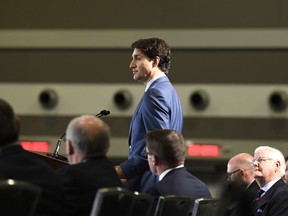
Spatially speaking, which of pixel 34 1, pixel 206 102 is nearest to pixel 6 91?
pixel 34 1

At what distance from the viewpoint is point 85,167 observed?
3.41 meters

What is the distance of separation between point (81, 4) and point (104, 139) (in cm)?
768

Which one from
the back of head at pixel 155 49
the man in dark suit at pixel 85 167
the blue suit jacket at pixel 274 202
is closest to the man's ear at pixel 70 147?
the man in dark suit at pixel 85 167

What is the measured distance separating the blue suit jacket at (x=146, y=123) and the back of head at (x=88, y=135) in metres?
1.03

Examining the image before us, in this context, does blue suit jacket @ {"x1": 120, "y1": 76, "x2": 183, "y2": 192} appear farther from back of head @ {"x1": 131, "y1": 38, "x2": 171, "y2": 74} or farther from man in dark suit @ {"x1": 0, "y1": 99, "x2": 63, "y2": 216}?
man in dark suit @ {"x1": 0, "y1": 99, "x2": 63, "y2": 216}

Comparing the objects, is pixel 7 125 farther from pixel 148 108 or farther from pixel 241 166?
Answer: pixel 241 166

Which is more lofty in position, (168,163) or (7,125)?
(7,125)

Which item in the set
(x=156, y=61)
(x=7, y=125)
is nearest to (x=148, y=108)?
(x=156, y=61)

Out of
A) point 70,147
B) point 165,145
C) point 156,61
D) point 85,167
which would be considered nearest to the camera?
point 85,167

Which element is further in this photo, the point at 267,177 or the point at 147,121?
the point at 267,177

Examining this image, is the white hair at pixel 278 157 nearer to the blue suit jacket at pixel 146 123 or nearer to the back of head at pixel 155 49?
the blue suit jacket at pixel 146 123

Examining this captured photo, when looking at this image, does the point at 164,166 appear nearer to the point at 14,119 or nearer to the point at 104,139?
the point at 104,139

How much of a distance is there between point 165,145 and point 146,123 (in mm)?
356

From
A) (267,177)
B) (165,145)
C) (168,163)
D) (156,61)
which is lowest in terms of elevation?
(267,177)
